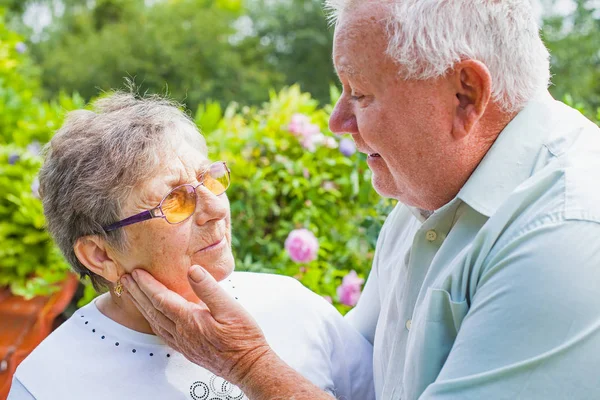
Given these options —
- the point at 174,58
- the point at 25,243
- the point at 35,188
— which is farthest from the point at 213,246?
the point at 174,58

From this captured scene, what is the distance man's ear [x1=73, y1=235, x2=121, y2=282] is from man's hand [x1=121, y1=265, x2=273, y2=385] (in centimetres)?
22

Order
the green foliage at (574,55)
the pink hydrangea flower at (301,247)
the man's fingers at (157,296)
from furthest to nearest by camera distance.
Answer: the green foliage at (574,55), the pink hydrangea flower at (301,247), the man's fingers at (157,296)

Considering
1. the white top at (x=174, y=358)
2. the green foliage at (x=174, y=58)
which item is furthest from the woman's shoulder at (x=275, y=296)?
the green foliage at (x=174, y=58)

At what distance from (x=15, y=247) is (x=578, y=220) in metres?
3.46

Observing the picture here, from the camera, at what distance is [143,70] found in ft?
55.0

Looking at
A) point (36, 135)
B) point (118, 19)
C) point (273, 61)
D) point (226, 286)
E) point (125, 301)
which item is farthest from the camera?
point (118, 19)

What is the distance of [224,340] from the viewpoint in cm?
189

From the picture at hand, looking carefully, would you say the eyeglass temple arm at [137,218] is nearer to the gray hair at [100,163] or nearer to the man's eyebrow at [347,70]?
the gray hair at [100,163]

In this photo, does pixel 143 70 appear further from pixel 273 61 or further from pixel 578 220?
pixel 578 220

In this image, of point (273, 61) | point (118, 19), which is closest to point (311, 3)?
point (273, 61)

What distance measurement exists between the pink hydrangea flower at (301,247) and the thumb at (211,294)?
1436 mm

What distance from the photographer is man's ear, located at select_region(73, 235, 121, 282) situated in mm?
2221

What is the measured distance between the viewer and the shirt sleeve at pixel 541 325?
136cm

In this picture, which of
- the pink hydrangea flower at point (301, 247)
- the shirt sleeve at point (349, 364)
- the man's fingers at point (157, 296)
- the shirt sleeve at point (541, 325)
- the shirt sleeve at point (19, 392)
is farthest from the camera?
the pink hydrangea flower at point (301, 247)
